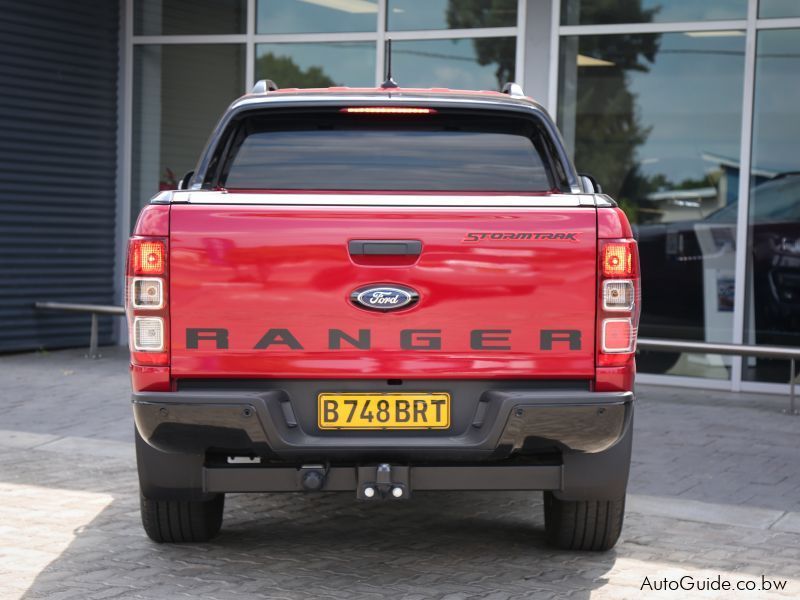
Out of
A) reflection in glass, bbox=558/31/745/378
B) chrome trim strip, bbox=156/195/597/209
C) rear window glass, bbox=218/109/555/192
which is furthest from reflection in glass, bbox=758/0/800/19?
chrome trim strip, bbox=156/195/597/209

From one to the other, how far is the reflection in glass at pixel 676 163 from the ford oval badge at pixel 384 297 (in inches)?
274

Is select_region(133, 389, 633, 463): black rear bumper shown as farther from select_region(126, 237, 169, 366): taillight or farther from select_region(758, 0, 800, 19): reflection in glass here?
select_region(758, 0, 800, 19): reflection in glass

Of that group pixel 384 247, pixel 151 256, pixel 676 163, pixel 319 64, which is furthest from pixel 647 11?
pixel 151 256

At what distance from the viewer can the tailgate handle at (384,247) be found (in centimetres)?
447

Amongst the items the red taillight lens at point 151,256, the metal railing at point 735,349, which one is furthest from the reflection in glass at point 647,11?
the red taillight lens at point 151,256

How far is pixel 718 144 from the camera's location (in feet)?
35.6

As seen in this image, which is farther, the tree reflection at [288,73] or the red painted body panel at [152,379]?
the tree reflection at [288,73]

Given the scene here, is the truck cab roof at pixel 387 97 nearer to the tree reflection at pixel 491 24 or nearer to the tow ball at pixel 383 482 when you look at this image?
the tow ball at pixel 383 482

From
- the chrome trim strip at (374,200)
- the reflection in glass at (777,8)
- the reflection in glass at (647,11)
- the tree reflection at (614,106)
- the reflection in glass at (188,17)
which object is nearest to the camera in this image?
the chrome trim strip at (374,200)

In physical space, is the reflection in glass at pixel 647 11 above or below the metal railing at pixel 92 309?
above

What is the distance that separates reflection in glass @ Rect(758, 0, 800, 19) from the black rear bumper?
7.05 m

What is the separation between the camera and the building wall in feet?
40.0

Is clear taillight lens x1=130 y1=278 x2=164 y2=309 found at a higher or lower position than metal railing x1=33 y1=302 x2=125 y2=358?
higher

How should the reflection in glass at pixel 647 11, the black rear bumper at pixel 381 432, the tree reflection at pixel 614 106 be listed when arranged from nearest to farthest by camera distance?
1. the black rear bumper at pixel 381 432
2. the reflection in glass at pixel 647 11
3. the tree reflection at pixel 614 106
